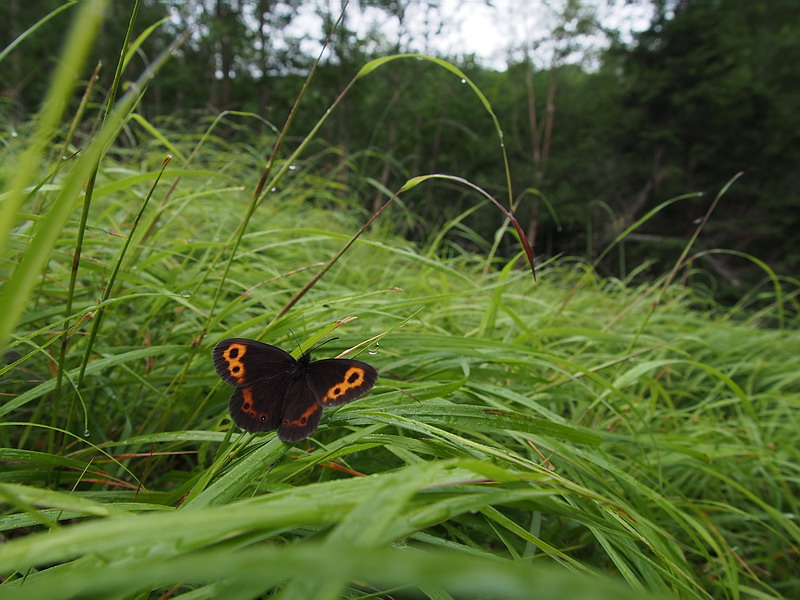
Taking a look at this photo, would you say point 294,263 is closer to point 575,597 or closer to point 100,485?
point 100,485

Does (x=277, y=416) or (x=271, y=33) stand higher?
(x=271, y=33)

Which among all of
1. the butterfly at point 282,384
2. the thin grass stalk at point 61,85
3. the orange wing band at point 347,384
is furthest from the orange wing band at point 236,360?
the thin grass stalk at point 61,85

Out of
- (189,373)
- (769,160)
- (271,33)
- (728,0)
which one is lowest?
(189,373)

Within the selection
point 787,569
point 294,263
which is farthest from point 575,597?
point 294,263

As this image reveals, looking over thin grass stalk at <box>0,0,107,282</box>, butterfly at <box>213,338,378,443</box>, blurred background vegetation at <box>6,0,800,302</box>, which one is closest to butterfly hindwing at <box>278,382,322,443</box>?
butterfly at <box>213,338,378,443</box>

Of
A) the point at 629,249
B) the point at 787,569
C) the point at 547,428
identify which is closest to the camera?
the point at 547,428

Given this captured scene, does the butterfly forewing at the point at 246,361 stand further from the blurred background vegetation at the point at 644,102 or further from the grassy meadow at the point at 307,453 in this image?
the blurred background vegetation at the point at 644,102

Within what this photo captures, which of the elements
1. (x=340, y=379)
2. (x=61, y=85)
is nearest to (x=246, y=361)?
(x=340, y=379)

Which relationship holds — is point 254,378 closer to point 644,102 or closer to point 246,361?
point 246,361
